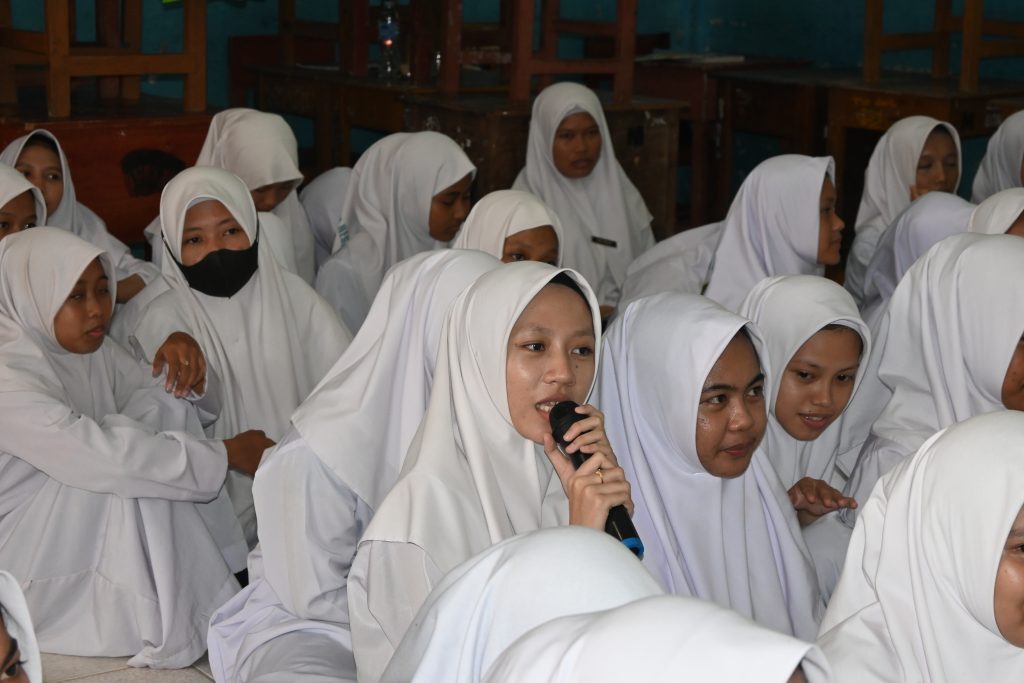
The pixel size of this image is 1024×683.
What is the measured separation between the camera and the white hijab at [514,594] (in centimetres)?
144

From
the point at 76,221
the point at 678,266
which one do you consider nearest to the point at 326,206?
the point at 76,221

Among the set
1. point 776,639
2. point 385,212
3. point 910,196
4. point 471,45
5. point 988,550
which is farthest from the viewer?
point 471,45

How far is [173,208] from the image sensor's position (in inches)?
149

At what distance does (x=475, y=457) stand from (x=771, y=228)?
2542 mm

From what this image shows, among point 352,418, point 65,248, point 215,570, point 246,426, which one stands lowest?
point 215,570

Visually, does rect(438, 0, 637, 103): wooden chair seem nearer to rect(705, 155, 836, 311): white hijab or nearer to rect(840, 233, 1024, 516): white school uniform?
rect(705, 155, 836, 311): white hijab

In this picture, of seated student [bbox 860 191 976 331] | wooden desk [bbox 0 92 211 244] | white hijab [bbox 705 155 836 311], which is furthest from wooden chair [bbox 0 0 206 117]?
seated student [bbox 860 191 976 331]

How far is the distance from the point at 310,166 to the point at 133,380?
162 inches

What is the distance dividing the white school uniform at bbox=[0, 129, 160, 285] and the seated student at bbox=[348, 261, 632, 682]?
228 centimetres

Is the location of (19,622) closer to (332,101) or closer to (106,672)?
(106,672)

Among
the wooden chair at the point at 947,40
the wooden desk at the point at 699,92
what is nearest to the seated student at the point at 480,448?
the wooden chair at the point at 947,40

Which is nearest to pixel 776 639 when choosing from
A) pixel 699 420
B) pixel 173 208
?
pixel 699 420

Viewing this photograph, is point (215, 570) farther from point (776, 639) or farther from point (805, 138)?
point (805, 138)

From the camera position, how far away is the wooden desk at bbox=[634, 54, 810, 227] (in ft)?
26.0
